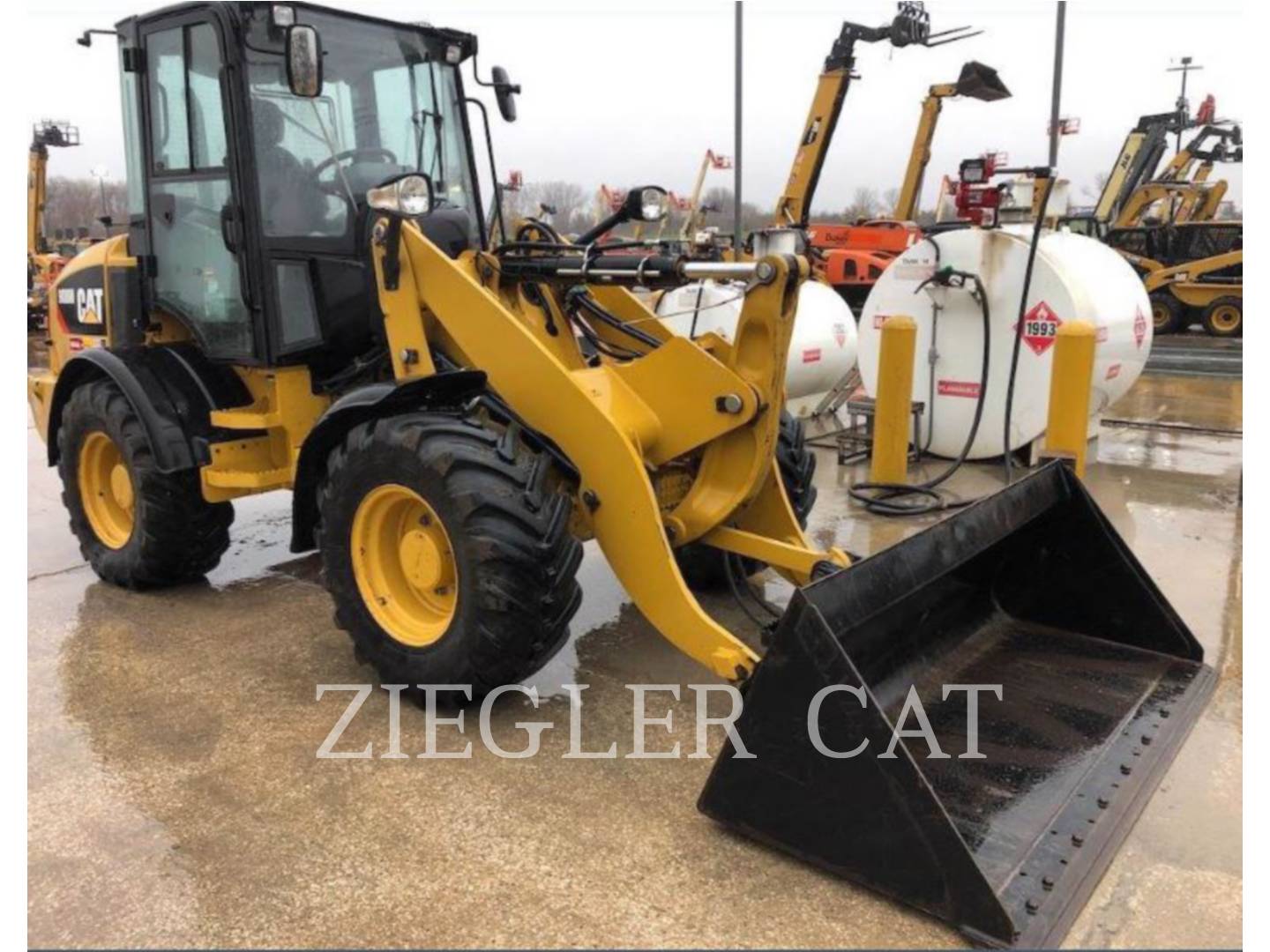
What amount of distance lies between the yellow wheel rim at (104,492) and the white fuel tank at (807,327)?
425 centimetres

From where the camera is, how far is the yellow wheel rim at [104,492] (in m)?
4.96

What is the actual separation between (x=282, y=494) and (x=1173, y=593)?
17.8ft

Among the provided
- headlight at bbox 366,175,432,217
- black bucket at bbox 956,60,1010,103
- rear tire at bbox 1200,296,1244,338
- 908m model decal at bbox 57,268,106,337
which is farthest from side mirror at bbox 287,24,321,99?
rear tire at bbox 1200,296,1244,338

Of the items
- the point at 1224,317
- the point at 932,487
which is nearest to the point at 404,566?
the point at 932,487

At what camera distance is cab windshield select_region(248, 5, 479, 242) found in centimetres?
421

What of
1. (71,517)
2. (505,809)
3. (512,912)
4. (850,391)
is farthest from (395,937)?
(850,391)

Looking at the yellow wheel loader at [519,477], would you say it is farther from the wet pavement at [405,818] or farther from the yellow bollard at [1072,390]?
the yellow bollard at [1072,390]

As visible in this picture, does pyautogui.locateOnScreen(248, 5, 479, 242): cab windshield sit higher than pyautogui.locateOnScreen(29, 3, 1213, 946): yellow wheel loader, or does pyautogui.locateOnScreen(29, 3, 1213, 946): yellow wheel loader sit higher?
pyautogui.locateOnScreen(248, 5, 479, 242): cab windshield

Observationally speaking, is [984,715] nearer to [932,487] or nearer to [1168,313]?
[932,487]

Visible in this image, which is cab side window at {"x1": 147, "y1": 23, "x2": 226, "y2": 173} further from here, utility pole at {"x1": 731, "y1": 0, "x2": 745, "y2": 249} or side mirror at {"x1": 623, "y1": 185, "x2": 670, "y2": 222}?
utility pole at {"x1": 731, "y1": 0, "x2": 745, "y2": 249}

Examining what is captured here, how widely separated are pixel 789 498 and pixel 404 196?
2023mm

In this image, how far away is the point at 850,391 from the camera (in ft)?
31.9

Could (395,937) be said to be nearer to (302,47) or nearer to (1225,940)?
(1225,940)

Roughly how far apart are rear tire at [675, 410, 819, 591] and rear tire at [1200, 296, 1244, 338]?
15012mm
